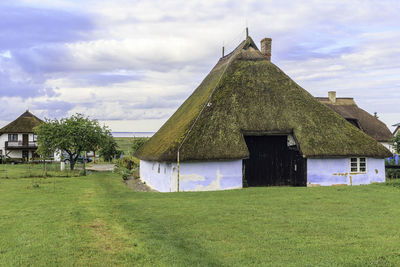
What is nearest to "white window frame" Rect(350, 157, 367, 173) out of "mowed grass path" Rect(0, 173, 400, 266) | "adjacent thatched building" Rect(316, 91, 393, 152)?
"mowed grass path" Rect(0, 173, 400, 266)

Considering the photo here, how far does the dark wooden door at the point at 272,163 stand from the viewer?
22875mm

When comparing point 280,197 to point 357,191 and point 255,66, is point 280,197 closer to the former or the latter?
point 357,191

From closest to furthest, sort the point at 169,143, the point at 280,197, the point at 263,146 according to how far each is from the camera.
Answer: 1. the point at 280,197
2. the point at 169,143
3. the point at 263,146

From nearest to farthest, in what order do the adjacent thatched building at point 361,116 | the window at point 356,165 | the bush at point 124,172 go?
the window at point 356,165, the bush at point 124,172, the adjacent thatched building at point 361,116

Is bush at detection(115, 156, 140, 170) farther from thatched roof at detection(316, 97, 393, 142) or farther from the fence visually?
thatched roof at detection(316, 97, 393, 142)

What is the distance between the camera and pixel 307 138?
22.4 meters

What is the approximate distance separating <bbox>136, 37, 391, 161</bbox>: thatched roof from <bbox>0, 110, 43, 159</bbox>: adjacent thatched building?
44828 millimetres

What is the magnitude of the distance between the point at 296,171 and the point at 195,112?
687 cm

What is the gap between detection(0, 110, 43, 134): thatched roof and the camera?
61281 millimetres

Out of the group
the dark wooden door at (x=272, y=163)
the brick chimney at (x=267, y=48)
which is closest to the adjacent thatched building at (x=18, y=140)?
the brick chimney at (x=267, y=48)

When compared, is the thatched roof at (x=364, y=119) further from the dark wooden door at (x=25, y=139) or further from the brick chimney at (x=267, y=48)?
the dark wooden door at (x=25, y=139)

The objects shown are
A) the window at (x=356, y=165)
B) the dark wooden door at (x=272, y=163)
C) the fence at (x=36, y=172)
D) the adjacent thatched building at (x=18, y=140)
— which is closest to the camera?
the dark wooden door at (x=272, y=163)

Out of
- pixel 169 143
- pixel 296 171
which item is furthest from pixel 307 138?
pixel 169 143

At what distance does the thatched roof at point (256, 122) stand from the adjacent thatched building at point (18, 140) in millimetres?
44828
